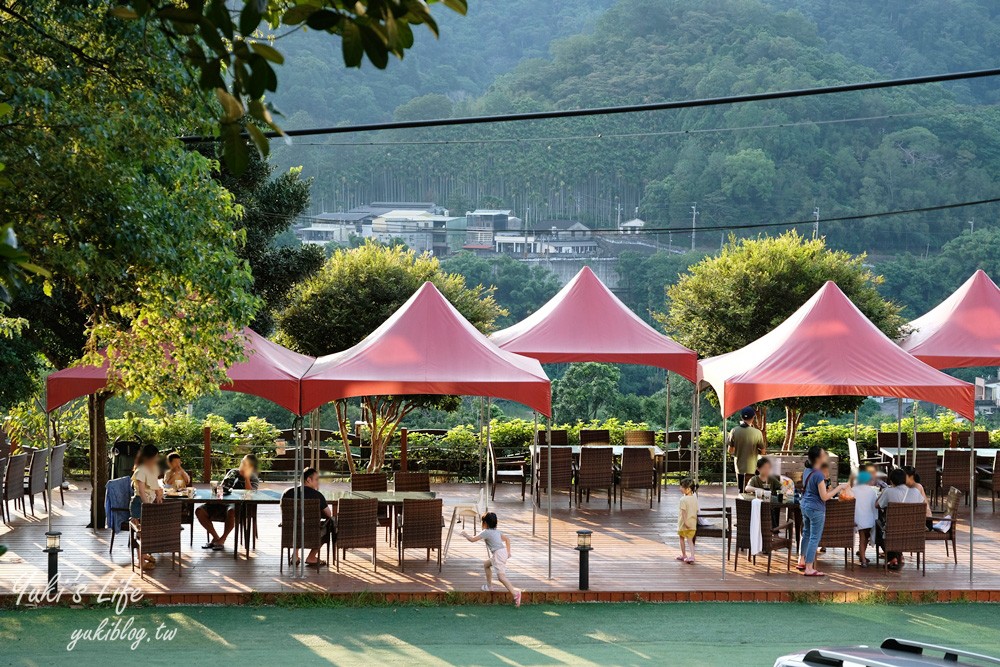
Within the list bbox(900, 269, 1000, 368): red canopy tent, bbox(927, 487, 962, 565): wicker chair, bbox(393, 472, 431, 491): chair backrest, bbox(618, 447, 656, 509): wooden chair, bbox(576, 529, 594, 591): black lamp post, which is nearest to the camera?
bbox(576, 529, 594, 591): black lamp post

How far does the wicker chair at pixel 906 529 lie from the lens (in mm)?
11055

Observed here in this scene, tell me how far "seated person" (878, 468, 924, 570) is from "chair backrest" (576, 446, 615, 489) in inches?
162

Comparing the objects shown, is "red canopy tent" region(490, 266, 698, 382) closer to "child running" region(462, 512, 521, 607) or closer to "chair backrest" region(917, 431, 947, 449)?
"chair backrest" region(917, 431, 947, 449)

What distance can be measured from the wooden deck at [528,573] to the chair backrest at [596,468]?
1347mm


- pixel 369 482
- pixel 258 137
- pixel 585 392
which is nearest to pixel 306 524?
pixel 369 482

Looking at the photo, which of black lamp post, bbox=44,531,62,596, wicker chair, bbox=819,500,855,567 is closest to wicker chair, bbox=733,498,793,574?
wicker chair, bbox=819,500,855,567

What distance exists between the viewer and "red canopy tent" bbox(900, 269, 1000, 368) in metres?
16.1

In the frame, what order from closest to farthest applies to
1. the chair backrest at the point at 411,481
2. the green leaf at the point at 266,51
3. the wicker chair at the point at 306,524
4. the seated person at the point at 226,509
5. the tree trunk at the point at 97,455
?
the green leaf at the point at 266,51 → the wicker chair at the point at 306,524 → the seated person at the point at 226,509 → the tree trunk at the point at 97,455 → the chair backrest at the point at 411,481

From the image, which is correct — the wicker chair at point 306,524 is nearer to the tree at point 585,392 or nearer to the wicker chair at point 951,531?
the wicker chair at point 951,531

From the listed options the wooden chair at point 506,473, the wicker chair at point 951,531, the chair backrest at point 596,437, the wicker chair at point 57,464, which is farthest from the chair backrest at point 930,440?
the wicker chair at point 57,464

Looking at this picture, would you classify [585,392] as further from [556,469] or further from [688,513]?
[688,513]

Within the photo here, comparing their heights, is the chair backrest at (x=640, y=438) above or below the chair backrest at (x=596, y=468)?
above

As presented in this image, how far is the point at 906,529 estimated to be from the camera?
1110 cm

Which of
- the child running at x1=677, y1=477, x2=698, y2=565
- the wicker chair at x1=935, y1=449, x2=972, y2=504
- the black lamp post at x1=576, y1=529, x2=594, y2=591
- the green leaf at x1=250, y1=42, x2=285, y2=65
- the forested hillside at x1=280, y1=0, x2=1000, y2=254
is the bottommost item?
the black lamp post at x1=576, y1=529, x2=594, y2=591
